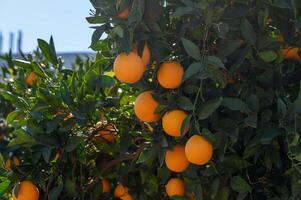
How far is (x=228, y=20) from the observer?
1080 millimetres

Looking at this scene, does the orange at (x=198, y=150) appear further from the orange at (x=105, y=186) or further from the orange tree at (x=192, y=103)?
the orange at (x=105, y=186)

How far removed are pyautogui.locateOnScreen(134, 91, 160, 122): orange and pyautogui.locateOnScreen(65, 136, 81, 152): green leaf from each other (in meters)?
0.24

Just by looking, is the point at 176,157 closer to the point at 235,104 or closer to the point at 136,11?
the point at 235,104

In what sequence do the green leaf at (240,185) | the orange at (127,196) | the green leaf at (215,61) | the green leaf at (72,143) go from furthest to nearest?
the orange at (127,196), the green leaf at (72,143), the green leaf at (240,185), the green leaf at (215,61)

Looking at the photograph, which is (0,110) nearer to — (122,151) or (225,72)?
(122,151)

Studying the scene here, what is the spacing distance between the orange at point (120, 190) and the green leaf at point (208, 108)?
42 centimetres

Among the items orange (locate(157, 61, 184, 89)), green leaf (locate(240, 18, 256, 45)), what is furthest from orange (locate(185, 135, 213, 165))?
green leaf (locate(240, 18, 256, 45))

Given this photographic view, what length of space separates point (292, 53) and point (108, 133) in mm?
505

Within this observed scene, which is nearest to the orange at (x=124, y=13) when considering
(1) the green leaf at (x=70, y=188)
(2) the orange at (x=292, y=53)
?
(2) the orange at (x=292, y=53)

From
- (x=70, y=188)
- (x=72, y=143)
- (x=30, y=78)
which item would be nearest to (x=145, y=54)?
(x=72, y=143)

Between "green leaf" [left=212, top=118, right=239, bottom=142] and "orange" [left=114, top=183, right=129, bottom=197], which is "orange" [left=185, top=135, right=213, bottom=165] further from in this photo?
"orange" [left=114, top=183, right=129, bottom=197]

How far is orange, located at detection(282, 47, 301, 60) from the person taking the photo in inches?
45.8

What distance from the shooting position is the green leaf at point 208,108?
102 centimetres

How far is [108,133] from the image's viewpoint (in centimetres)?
141
